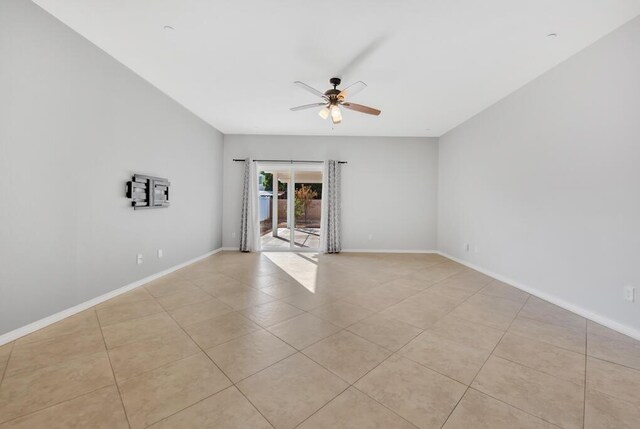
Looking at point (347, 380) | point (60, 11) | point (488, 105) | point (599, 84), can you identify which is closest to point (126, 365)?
point (347, 380)

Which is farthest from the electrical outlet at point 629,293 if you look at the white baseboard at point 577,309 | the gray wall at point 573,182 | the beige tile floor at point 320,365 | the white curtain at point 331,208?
the white curtain at point 331,208

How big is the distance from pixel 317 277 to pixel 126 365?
259 cm

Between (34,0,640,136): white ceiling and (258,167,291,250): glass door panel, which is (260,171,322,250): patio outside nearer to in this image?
(258,167,291,250): glass door panel

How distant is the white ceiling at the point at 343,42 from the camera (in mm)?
2174

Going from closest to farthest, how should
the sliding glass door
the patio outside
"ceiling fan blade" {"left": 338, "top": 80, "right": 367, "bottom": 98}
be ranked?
"ceiling fan blade" {"left": 338, "top": 80, "right": 367, "bottom": 98} → the sliding glass door → the patio outside

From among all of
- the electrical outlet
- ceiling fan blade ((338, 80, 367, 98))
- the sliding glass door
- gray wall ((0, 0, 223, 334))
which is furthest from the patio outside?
the electrical outlet

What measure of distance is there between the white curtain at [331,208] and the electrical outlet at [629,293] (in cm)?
436

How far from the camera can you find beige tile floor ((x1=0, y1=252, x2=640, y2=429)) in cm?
136

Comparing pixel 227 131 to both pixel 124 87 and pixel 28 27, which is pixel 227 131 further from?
pixel 28 27

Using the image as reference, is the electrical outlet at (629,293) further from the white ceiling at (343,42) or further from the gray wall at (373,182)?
the gray wall at (373,182)

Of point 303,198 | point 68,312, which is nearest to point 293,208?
point 303,198

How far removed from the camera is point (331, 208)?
235 inches

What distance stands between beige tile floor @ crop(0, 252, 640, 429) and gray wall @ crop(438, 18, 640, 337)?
0.49 meters

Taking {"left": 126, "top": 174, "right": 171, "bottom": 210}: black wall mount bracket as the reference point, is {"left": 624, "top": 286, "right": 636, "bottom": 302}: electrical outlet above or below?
below
